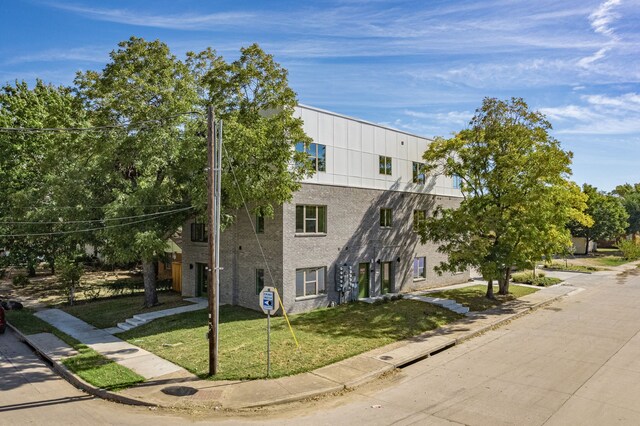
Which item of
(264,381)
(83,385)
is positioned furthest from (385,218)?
(83,385)

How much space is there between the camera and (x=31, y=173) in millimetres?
29922

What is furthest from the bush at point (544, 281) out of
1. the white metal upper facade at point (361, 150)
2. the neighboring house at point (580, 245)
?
the neighboring house at point (580, 245)

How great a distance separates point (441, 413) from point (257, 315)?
1208cm

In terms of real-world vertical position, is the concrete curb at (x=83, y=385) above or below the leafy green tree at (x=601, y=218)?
below

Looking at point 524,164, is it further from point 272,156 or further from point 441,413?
point 441,413

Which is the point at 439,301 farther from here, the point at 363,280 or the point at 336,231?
the point at 336,231

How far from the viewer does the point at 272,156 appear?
18547 mm

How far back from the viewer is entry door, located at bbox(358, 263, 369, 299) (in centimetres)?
2425

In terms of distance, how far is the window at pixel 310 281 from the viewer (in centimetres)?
2123

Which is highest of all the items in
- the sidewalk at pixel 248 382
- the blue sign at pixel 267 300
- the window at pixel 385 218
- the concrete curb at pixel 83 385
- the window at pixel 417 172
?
the window at pixel 417 172

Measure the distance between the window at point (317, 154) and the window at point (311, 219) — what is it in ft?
6.98

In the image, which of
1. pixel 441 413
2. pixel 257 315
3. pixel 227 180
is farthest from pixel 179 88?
pixel 441 413

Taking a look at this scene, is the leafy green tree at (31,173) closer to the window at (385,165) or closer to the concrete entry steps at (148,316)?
the concrete entry steps at (148,316)

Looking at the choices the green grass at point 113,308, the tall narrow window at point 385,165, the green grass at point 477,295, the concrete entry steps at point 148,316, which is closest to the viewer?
the concrete entry steps at point 148,316
